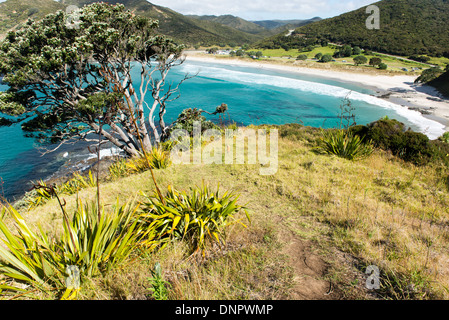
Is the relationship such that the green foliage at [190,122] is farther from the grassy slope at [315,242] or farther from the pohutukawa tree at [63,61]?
the grassy slope at [315,242]

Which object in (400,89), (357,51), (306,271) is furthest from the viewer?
(357,51)

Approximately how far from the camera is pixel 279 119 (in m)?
27.7

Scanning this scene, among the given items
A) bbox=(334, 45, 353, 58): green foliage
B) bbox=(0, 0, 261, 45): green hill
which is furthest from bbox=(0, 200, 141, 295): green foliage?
bbox=(334, 45, 353, 58): green foliage

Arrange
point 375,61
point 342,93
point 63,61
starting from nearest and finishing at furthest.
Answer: point 63,61 < point 342,93 < point 375,61

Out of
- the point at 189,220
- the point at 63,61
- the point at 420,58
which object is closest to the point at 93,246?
the point at 189,220

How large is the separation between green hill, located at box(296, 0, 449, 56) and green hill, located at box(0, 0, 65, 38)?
4179 inches

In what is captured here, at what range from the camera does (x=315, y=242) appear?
3721 millimetres

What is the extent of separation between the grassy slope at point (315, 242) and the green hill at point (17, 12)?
90.0 m

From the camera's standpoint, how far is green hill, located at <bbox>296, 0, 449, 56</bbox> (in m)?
66.6

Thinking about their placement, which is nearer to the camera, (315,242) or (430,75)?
(315,242)

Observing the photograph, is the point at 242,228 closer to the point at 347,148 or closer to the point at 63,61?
the point at 347,148

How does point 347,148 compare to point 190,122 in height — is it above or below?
below

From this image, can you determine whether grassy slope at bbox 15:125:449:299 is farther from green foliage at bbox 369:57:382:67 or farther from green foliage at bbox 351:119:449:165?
green foliage at bbox 369:57:382:67

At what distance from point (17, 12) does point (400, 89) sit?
121 m
